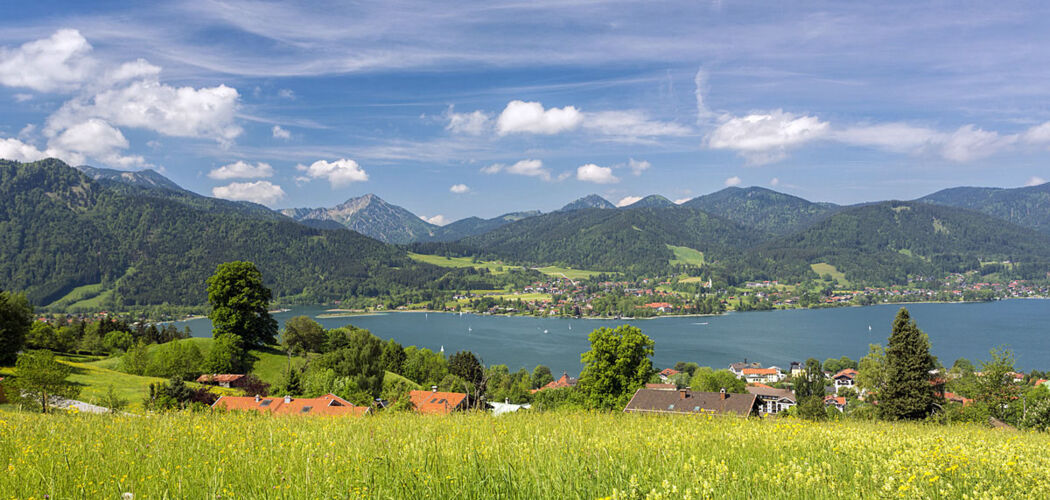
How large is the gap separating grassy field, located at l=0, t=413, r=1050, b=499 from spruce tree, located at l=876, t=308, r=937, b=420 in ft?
82.2

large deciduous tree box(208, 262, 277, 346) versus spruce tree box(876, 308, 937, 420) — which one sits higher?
large deciduous tree box(208, 262, 277, 346)

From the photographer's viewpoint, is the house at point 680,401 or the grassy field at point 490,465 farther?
the house at point 680,401

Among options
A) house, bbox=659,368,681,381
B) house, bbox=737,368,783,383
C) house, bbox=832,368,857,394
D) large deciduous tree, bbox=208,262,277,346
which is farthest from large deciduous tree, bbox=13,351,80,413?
house, bbox=832,368,857,394

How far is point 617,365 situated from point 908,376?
48.5 ft

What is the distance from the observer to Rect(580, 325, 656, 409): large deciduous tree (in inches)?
1313

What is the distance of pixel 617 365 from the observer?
1310 inches

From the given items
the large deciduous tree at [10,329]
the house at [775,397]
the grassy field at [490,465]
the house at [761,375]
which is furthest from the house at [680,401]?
the house at [761,375]

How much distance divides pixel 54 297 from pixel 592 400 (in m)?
241

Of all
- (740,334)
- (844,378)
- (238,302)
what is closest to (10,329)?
(238,302)

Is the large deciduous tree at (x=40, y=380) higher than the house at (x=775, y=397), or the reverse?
the large deciduous tree at (x=40, y=380)

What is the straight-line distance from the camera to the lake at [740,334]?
9936 centimetres

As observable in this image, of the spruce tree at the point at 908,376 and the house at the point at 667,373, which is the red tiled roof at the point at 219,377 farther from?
the house at the point at 667,373

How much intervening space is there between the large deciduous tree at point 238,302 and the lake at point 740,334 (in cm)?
5111

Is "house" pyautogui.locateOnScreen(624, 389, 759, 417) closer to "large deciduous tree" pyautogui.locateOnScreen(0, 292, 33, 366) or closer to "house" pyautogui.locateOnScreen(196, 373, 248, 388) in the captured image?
"house" pyautogui.locateOnScreen(196, 373, 248, 388)
